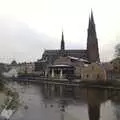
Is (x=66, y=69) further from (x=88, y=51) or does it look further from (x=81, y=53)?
(x=81, y=53)

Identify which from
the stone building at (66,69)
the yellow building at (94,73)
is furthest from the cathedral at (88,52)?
the yellow building at (94,73)

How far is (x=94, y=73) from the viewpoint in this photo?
72500mm

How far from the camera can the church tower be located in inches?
3907

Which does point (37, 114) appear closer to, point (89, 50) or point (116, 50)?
point (116, 50)

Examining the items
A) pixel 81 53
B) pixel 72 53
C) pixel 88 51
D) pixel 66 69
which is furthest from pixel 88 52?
pixel 66 69

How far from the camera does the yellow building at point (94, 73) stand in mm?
71125

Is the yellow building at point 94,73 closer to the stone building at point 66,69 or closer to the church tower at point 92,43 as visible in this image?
the stone building at point 66,69

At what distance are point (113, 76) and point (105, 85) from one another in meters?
12.1

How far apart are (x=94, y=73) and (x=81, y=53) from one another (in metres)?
44.1

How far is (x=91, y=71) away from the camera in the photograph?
73062mm

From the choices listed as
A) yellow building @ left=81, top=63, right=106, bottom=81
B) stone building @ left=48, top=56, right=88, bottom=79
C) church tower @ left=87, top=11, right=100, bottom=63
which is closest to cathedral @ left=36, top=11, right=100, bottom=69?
church tower @ left=87, top=11, right=100, bottom=63

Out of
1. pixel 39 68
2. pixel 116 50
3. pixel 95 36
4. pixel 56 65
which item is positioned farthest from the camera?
pixel 39 68

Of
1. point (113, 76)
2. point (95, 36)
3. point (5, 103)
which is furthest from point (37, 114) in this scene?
point (95, 36)

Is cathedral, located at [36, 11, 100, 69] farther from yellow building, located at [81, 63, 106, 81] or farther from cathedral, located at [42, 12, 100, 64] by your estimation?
yellow building, located at [81, 63, 106, 81]
